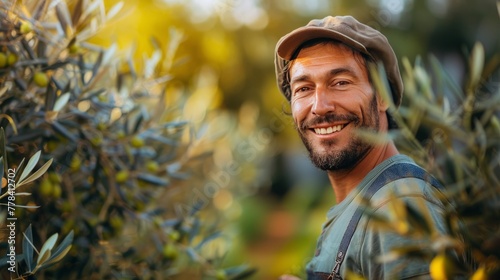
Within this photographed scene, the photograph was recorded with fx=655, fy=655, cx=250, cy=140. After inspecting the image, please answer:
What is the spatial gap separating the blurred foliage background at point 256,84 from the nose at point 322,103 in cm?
149

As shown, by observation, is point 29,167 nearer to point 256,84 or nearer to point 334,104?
point 334,104

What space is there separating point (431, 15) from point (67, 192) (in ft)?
33.9

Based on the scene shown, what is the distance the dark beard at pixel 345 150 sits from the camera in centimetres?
174

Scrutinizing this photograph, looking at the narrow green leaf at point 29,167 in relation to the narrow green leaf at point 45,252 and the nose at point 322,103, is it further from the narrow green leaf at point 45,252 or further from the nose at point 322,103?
the nose at point 322,103

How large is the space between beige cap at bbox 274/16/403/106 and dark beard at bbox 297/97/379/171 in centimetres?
12

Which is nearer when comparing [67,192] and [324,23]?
[324,23]

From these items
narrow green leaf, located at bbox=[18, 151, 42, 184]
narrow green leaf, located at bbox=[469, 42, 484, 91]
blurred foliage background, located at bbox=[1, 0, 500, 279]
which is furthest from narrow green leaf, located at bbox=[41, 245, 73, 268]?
blurred foliage background, located at bbox=[1, 0, 500, 279]

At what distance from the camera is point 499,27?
10.9 m

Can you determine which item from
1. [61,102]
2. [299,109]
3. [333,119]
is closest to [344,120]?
[333,119]

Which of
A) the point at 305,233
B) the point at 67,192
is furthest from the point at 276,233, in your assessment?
the point at 67,192

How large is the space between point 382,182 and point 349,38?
387mm

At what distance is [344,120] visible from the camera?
1733 mm

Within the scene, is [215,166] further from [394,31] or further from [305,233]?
[394,31]

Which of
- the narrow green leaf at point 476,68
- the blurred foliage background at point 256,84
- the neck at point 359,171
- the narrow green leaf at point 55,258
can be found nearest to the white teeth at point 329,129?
the neck at point 359,171
